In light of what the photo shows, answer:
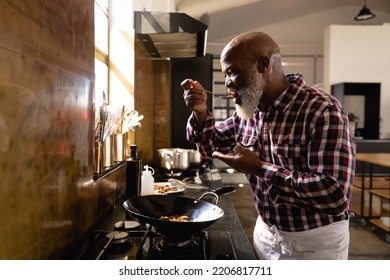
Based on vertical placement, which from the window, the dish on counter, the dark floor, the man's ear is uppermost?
the window

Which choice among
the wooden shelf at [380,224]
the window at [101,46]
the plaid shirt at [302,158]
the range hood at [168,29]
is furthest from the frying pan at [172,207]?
the wooden shelf at [380,224]

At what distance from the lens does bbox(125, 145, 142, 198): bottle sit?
1282 mm

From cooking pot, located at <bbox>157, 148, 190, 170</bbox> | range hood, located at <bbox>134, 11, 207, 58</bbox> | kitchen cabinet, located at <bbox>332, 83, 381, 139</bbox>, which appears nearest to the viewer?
range hood, located at <bbox>134, 11, 207, 58</bbox>

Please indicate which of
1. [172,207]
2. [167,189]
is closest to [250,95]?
[172,207]

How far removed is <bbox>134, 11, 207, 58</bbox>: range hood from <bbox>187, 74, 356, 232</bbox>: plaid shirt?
2.70ft

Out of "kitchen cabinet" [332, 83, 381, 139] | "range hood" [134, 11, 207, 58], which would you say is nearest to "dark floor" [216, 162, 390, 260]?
"range hood" [134, 11, 207, 58]

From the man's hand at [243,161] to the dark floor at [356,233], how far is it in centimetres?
168

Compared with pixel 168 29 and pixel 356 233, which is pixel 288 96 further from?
pixel 356 233

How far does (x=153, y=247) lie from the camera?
85cm

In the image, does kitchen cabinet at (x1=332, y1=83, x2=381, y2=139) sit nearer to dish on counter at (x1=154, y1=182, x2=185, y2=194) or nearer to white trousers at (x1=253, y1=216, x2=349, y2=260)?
dish on counter at (x1=154, y1=182, x2=185, y2=194)

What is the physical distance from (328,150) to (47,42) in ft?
2.20

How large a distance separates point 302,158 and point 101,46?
3.89 ft

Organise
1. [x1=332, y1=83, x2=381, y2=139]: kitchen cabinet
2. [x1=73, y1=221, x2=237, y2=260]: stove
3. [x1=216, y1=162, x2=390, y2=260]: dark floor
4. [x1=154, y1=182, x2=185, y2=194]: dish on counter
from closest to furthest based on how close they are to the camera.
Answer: [x1=73, y1=221, x2=237, y2=260]: stove
[x1=154, y1=182, x2=185, y2=194]: dish on counter
[x1=216, y1=162, x2=390, y2=260]: dark floor
[x1=332, y1=83, x2=381, y2=139]: kitchen cabinet
